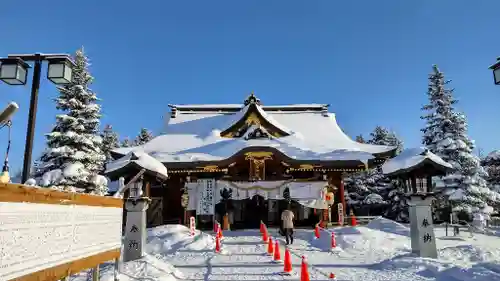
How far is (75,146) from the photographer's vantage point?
20656 millimetres

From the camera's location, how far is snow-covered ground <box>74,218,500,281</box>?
8914 mm

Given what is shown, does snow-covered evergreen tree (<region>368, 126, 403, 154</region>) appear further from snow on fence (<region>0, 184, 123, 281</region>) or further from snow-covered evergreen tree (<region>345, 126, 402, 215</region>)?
snow on fence (<region>0, 184, 123, 281</region>)

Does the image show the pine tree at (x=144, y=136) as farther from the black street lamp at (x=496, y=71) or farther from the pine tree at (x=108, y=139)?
the black street lamp at (x=496, y=71)

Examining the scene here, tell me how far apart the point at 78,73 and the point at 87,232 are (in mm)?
20020

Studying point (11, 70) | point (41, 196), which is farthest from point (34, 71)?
point (41, 196)

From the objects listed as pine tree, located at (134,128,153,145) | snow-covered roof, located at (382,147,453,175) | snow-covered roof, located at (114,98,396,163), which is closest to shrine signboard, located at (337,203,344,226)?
snow-covered roof, located at (114,98,396,163)

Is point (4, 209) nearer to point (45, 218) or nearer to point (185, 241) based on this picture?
point (45, 218)

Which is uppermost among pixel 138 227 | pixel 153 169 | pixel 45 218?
pixel 153 169

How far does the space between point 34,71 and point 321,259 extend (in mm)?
9868

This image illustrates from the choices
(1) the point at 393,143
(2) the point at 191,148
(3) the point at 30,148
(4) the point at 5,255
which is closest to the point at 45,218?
(4) the point at 5,255

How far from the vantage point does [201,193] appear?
21.6 m

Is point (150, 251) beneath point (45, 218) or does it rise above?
beneath

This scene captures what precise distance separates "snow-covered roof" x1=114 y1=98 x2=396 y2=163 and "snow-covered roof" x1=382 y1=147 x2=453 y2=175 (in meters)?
8.85

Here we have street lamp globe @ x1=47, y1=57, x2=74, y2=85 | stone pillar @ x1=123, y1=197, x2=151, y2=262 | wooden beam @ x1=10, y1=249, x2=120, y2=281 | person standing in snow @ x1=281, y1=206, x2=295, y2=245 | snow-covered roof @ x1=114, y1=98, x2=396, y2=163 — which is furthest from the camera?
snow-covered roof @ x1=114, y1=98, x2=396, y2=163
